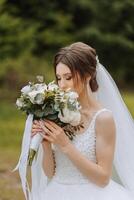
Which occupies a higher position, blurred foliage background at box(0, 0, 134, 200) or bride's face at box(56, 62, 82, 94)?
blurred foliage background at box(0, 0, 134, 200)

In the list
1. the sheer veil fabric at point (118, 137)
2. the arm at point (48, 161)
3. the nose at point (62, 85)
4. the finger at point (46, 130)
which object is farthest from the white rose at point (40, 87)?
the sheer veil fabric at point (118, 137)

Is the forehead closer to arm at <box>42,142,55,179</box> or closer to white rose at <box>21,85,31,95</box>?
white rose at <box>21,85,31,95</box>

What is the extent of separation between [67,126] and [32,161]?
1.26 feet

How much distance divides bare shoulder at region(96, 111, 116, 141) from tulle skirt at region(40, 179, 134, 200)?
1.08 feet

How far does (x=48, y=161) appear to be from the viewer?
389cm

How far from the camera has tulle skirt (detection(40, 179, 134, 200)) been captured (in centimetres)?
385

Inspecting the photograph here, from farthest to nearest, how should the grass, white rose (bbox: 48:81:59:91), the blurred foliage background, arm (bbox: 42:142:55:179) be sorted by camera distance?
the blurred foliage background < the grass < arm (bbox: 42:142:55:179) < white rose (bbox: 48:81:59:91)

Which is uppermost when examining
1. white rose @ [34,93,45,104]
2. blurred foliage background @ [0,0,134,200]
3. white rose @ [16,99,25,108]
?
blurred foliage background @ [0,0,134,200]

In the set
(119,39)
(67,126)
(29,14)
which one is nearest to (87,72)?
(67,126)

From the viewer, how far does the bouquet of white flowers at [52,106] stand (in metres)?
3.64

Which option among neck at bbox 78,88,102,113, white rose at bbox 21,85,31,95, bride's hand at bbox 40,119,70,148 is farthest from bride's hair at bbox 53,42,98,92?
bride's hand at bbox 40,119,70,148

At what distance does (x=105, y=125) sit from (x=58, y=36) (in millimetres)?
28671

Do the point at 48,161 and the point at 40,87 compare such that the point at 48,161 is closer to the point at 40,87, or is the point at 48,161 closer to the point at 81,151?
the point at 81,151

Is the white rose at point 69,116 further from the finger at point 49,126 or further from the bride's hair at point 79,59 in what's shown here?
the bride's hair at point 79,59
